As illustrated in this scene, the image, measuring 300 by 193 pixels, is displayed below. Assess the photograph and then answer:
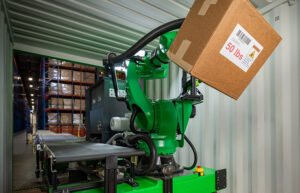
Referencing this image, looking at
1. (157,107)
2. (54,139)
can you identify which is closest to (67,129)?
(54,139)

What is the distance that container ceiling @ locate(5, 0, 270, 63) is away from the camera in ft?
8.18

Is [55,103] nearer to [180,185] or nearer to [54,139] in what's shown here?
[54,139]

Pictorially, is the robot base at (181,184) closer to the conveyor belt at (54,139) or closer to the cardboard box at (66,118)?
the conveyor belt at (54,139)

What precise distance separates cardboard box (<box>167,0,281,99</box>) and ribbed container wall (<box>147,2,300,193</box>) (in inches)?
40.4

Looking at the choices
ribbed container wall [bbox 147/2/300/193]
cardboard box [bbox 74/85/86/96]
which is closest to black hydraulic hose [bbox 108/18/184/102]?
ribbed container wall [bbox 147/2/300/193]

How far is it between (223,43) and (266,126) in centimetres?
152

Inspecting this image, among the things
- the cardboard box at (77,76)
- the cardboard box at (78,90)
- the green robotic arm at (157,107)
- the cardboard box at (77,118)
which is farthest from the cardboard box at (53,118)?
the green robotic arm at (157,107)

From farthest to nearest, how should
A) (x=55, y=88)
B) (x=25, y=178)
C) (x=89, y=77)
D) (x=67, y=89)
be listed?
(x=89, y=77)
(x=67, y=89)
(x=55, y=88)
(x=25, y=178)

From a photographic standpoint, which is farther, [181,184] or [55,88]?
[55,88]

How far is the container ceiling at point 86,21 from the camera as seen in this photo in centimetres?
249

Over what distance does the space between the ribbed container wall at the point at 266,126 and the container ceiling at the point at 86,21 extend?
65cm

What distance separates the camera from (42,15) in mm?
2750

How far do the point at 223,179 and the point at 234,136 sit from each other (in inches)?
34.2

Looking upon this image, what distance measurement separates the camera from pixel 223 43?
1049 mm
